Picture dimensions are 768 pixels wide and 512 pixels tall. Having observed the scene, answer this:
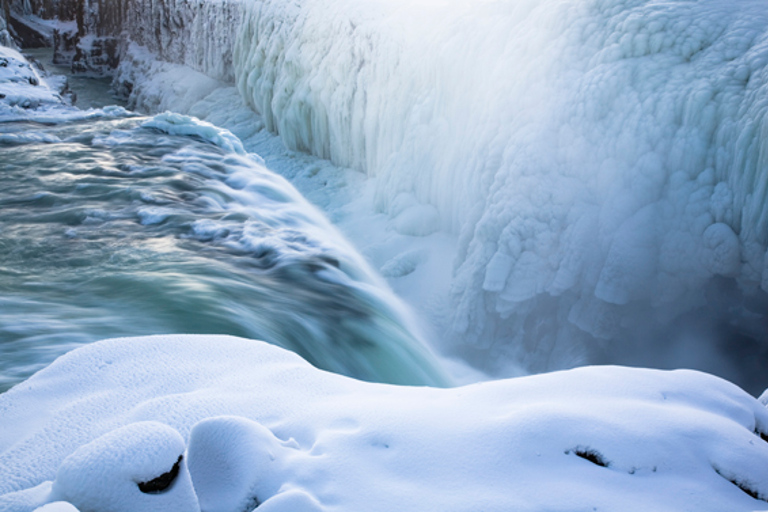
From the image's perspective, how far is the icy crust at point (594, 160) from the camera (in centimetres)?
408

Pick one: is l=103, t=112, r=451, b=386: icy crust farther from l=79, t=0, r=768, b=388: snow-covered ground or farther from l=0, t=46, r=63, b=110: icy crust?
l=0, t=46, r=63, b=110: icy crust

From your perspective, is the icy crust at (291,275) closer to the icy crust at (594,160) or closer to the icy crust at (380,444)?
the icy crust at (594,160)

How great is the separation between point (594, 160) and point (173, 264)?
3558 millimetres

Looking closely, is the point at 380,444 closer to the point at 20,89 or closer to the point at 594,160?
the point at 594,160

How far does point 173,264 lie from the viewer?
3771 millimetres

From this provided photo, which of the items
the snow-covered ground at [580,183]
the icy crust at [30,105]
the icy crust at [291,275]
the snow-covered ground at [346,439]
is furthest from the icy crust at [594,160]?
the icy crust at [30,105]

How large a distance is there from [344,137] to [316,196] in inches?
43.4

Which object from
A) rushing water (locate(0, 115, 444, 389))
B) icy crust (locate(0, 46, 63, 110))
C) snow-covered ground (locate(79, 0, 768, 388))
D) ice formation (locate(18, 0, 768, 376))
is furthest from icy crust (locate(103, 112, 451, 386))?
icy crust (locate(0, 46, 63, 110))

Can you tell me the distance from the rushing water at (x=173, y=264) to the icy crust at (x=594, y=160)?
1412 mm

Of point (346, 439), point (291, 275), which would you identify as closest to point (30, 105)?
point (291, 275)

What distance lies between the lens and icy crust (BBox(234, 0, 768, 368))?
408cm

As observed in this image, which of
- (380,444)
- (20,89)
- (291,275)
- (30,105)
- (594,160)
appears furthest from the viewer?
(20,89)

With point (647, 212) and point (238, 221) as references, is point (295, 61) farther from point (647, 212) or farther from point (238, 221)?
point (647, 212)

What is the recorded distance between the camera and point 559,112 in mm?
4871
